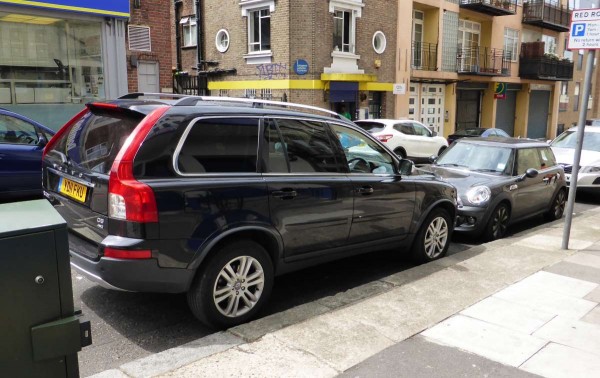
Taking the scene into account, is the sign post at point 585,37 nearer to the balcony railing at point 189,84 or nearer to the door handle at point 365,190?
the door handle at point 365,190

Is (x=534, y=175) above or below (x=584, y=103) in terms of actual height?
below

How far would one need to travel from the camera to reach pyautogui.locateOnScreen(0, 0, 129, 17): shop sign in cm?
1114

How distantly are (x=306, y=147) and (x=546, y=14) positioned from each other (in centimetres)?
3161

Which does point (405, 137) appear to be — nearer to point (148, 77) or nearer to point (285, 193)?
point (148, 77)

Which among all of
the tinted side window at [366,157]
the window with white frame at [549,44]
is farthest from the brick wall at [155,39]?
the window with white frame at [549,44]

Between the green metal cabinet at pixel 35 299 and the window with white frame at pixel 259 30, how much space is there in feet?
62.1

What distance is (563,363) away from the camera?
3562 mm

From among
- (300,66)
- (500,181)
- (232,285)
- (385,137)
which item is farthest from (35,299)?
(300,66)

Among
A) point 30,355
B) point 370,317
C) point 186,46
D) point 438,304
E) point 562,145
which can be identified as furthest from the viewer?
point 186,46

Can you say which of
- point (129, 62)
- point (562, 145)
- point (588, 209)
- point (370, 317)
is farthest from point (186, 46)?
point (370, 317)

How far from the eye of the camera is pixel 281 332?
153 inches

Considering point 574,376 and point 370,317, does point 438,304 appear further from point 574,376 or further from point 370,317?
point 574,376

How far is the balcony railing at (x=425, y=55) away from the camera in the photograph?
2402cm

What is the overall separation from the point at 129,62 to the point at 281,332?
11314mm
